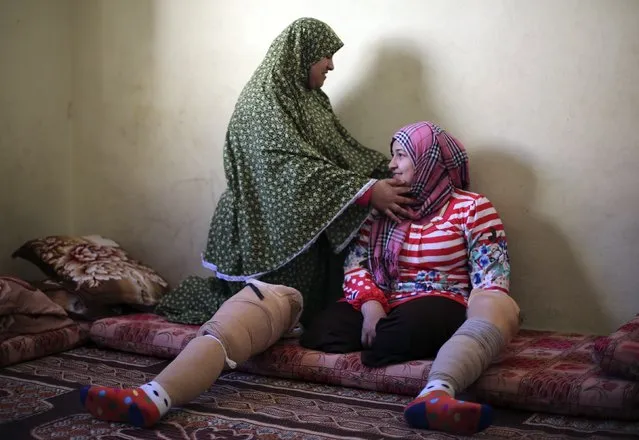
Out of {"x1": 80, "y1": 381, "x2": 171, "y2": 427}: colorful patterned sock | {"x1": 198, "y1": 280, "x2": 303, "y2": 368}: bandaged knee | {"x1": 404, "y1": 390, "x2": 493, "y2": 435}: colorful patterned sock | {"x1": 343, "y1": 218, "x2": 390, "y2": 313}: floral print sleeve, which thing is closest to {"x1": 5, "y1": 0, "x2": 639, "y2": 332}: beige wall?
{"x1": 343, "y1": 218, "x2": 390, "y2": 313}: floral print sleeve

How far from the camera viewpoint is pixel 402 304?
2.39m

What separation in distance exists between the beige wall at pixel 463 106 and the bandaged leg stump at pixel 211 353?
0.98m

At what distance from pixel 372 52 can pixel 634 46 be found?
1.04 m

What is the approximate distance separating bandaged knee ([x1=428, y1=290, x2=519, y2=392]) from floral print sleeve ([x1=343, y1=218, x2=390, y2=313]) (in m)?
0.35

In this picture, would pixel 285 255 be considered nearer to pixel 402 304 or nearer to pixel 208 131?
pixel 402 304

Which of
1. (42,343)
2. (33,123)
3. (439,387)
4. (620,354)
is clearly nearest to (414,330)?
(439,387)

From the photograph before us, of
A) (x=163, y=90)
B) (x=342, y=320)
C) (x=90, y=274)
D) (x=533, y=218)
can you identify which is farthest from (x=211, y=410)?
(x=163, y=90)

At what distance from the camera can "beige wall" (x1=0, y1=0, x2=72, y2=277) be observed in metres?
3.42

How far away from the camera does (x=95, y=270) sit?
3.13 m

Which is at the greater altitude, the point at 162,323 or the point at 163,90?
the point at 163,90

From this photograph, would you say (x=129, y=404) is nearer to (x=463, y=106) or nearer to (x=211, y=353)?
(x=211, y=353)

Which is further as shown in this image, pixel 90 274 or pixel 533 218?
pixel 90 274

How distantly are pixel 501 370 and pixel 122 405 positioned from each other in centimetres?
112

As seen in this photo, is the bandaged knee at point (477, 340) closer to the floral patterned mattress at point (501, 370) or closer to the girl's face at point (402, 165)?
the floral patterned mattress at point (501, 370)
